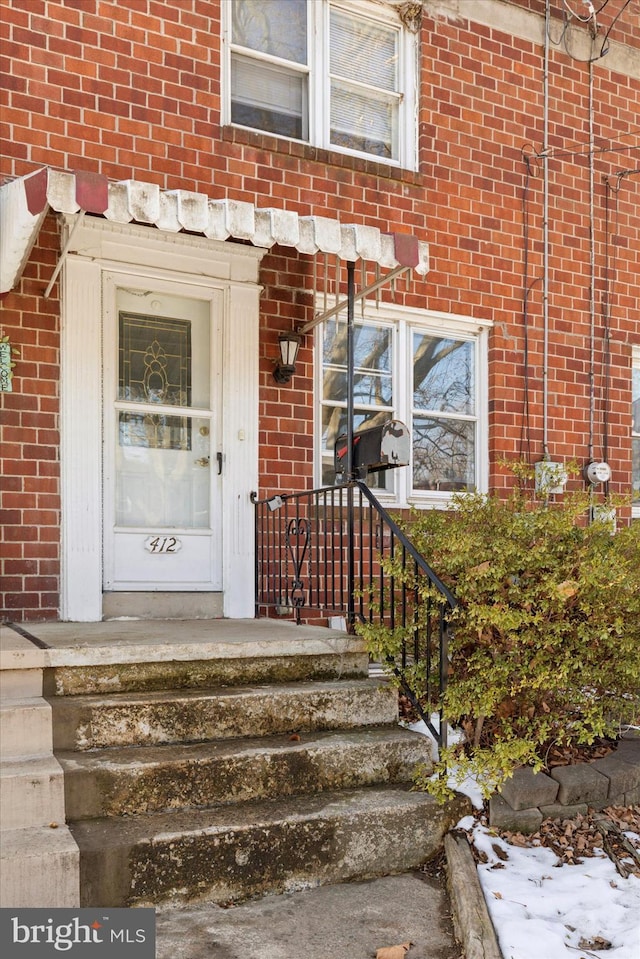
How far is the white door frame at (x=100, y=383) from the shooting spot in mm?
5098

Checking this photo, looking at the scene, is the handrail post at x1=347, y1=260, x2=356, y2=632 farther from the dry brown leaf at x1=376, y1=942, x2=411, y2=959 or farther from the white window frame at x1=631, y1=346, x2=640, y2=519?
the white window frame at x1=631, y1=346, x2=640, y2=519

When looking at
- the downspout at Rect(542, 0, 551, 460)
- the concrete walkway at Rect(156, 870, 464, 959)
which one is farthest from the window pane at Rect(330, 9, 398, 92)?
the concrete walkway at Rect(156, 870, 464, 959)

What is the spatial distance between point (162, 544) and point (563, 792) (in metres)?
2.88

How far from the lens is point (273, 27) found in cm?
610

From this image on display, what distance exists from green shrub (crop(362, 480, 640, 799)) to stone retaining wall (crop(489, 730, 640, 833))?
92 millimetres

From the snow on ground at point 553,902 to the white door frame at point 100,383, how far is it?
2588 mm

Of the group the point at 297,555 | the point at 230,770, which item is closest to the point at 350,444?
the point at 297,555

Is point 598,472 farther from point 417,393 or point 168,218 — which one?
point 168,218

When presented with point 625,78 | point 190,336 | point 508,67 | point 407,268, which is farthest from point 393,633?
point 625,78

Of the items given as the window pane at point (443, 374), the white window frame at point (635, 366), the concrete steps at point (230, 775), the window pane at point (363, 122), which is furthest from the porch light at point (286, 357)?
the white window frame at point (635, 366)

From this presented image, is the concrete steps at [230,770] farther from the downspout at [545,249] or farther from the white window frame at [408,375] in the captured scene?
the downspout at [545,249]

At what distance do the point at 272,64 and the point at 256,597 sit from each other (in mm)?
3791

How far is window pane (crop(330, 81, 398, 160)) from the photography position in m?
6.36

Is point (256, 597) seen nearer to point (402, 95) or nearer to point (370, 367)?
point (370, 367)
